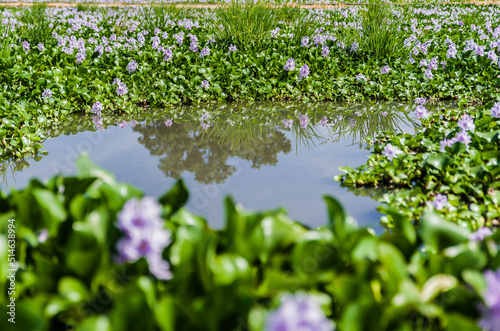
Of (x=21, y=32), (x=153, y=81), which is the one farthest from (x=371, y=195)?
(x=21, y=32)

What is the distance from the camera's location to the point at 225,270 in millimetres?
1613

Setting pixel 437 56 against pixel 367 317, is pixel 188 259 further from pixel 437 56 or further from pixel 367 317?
pixel 437 56

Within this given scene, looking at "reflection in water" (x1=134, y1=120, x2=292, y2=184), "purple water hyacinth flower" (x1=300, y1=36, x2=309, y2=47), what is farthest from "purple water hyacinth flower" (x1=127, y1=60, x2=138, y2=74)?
"purple water hyacinth flower" (x1=300, y1=36, x2=309, y2=47)

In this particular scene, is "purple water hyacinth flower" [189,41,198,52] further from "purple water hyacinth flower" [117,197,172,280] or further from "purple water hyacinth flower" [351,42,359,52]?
"purple water hyacinth flower" [117,197,172,280]

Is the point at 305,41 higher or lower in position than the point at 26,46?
higher

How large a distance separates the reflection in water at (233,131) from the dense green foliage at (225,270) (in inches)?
79.3

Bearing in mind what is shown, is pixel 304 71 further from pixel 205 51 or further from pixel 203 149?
pixel 203 149

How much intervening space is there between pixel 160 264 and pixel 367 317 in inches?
26.3

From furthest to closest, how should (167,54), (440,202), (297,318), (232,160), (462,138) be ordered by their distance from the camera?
(167,54), (232,160), (462,138), (440,202), (297,318)

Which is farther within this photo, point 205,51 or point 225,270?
point 205,51

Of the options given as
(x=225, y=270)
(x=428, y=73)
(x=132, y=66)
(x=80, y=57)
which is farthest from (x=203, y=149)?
(x=428, y=73)

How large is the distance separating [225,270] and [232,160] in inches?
108

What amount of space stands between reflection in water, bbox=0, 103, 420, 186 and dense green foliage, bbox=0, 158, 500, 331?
2014 mm

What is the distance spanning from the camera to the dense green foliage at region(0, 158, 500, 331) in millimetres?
1416
